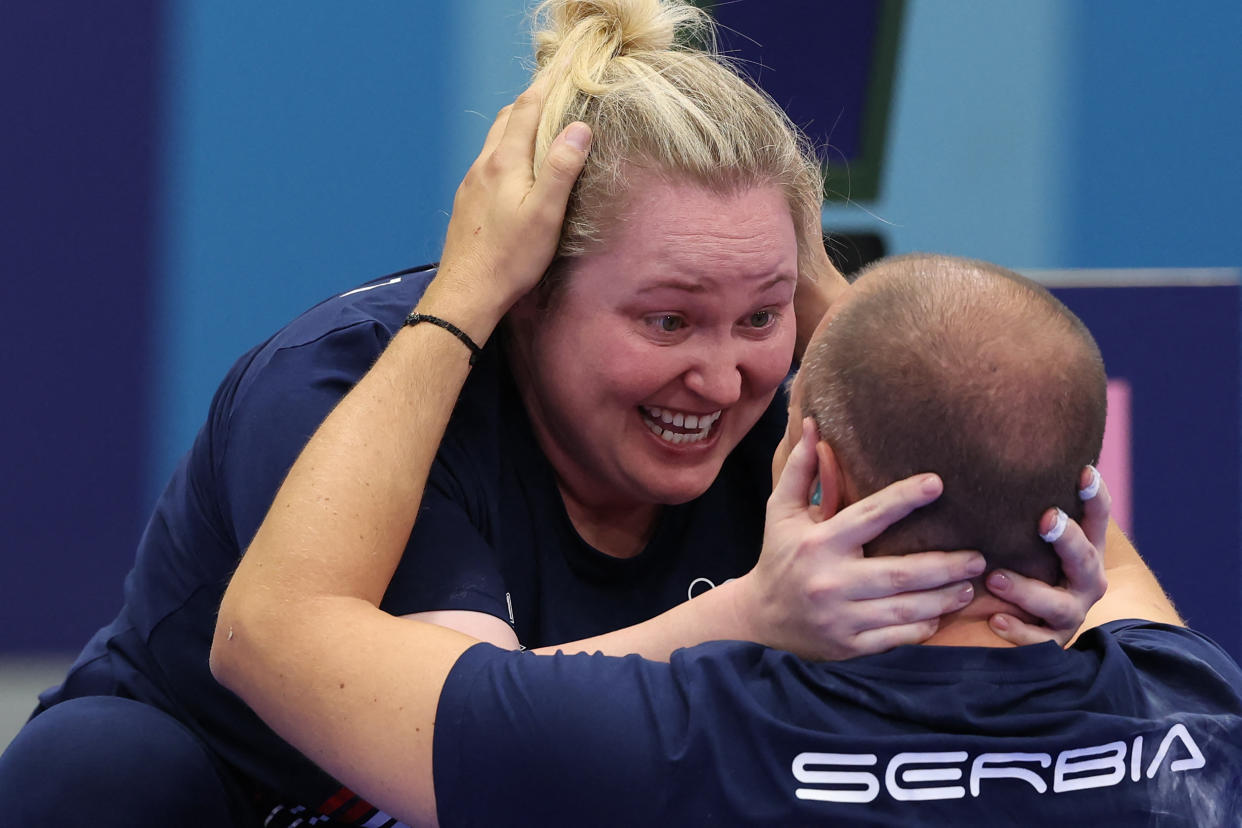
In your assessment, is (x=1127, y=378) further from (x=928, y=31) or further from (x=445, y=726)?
(x=445, y=726)

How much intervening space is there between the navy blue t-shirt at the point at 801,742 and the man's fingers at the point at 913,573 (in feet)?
0.17

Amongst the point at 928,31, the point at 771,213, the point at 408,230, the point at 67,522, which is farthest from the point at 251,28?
the point at 771,213

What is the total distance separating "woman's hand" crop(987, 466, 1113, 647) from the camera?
1046 millimetres

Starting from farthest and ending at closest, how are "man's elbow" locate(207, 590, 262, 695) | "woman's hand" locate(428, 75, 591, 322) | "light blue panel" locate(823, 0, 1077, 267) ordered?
"light blue panel" locate(823, 0, 1077, 267) < "woman's hand" locate(428, 75, 591, 322) < "man's elbow" locate(207, 590, 262, 695)

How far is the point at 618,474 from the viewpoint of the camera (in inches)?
64.5

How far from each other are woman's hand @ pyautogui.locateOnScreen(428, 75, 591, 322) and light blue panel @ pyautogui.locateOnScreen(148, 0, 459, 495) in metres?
1.38

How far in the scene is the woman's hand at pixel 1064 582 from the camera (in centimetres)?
105

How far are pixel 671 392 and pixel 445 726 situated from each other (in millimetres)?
678

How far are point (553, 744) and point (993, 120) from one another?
92.7 inches

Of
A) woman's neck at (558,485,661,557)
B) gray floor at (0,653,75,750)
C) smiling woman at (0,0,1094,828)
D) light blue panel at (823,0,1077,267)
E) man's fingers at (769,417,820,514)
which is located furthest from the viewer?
light blue panel at (823,0,1077,267)

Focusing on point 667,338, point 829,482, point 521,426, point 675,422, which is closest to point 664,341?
point 667,338

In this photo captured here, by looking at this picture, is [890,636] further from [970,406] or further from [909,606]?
[970,406]

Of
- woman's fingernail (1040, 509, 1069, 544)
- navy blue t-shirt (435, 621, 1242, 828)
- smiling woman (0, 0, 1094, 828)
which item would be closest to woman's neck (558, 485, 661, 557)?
smiling woman (0, 0, 1094, 828)

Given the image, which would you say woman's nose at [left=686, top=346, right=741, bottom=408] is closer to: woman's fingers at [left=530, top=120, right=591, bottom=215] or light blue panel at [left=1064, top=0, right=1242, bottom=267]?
woman's fingers at [left=530, top=120, right=591, bottom=215]
